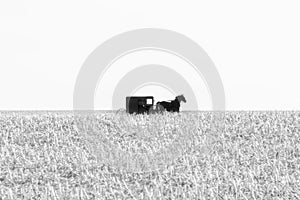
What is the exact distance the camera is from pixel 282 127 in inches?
876

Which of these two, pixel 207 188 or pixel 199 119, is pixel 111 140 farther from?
pixel 207 188

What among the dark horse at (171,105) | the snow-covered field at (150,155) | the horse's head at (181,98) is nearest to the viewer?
the snow-covered field at (150,155)

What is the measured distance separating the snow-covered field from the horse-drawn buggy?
0.45 m

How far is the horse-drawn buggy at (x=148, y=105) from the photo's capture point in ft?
76.1

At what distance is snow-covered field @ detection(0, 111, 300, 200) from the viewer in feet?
57.5

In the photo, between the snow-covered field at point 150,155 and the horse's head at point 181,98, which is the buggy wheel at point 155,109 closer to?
the snow-covered field at point 150,155

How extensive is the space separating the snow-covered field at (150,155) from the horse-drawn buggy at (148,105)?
1.48 feet

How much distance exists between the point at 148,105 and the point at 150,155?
12.7ft

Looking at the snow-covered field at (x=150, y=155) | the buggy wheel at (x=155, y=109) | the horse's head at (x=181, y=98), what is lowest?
the snow-covered field at (x=150, y=155)

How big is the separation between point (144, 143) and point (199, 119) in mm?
2835

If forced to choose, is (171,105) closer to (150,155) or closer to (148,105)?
(148,105)

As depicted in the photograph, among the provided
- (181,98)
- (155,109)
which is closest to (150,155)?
(181,98)

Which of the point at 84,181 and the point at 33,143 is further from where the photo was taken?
the point at 33,143

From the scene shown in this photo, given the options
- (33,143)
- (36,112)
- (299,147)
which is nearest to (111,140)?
(33,143)
